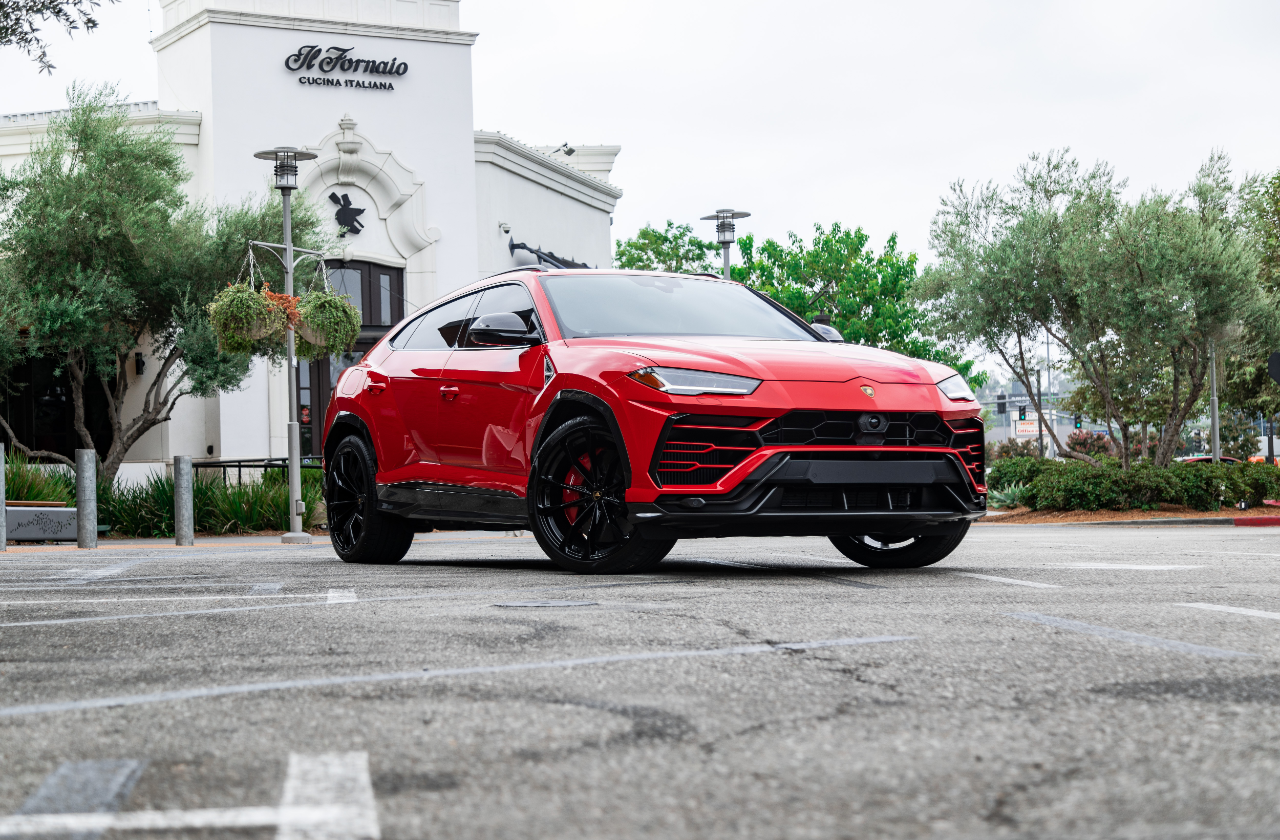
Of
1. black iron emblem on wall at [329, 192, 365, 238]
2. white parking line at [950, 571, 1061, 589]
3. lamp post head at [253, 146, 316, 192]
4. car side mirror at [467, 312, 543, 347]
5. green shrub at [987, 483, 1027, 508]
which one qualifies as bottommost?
green shrub at [987, 483, 1027, 508]

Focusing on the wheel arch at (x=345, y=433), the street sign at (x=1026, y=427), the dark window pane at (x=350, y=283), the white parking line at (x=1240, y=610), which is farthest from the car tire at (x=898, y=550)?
the street sign at (x=1026, y=427)

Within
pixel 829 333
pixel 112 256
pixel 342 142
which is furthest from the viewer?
pixel 342 142

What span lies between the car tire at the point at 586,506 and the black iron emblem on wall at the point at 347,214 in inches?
1062

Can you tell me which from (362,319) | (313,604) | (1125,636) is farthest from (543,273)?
(362,319)

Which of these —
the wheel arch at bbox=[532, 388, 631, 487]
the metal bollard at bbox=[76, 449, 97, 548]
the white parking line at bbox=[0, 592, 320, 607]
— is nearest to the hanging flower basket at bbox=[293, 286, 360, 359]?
the metal bollard at bbox=[76, 449, 97, 548]

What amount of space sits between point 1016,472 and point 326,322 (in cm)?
1359

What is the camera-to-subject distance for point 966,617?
15.2 feet

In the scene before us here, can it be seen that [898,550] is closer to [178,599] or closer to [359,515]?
[359,515]

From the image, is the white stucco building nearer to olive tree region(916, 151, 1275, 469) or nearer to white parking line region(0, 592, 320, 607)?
olive tree region(916, 151, 1275, 469)

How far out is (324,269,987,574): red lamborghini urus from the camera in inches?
244

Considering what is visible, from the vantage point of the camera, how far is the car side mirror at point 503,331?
277 inches

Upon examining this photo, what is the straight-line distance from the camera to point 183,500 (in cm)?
1631

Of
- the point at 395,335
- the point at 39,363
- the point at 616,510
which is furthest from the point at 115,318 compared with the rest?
the point at 616,510

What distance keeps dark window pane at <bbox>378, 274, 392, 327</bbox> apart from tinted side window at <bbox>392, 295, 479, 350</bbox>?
24.9 meters
